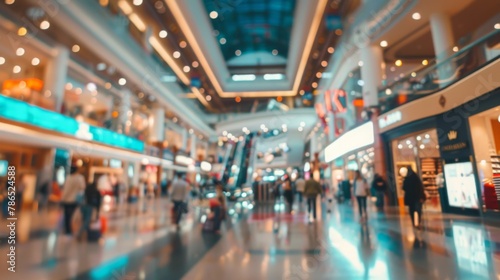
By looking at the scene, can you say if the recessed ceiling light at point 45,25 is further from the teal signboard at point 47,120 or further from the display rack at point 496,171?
the display rack at point 496,171

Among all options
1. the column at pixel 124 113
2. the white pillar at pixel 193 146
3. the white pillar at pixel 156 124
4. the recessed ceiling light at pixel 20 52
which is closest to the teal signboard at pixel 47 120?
the column at pixel 124 113

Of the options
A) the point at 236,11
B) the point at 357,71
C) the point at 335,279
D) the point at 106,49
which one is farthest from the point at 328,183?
the point at 335,279

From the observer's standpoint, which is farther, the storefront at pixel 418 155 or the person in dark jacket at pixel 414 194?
the storefront at pixel 418 155

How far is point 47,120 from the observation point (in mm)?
11547

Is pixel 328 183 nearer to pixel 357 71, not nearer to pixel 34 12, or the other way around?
pixel 357 71

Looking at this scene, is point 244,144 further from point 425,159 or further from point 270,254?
point 270,254

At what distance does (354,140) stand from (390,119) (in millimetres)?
3204

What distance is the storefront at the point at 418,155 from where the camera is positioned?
395 inches

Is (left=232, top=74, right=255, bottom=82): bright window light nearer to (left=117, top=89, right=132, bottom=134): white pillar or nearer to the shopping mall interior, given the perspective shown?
the shopping mall interior

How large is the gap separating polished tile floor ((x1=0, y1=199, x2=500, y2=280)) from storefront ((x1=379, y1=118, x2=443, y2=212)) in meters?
4.18

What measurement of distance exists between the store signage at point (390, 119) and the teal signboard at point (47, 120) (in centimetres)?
1363

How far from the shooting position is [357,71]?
15617 millimetres

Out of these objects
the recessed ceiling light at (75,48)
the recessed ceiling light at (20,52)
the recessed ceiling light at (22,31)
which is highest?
the recessed ceiling light at (75,48)

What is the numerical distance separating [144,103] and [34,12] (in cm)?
1187
